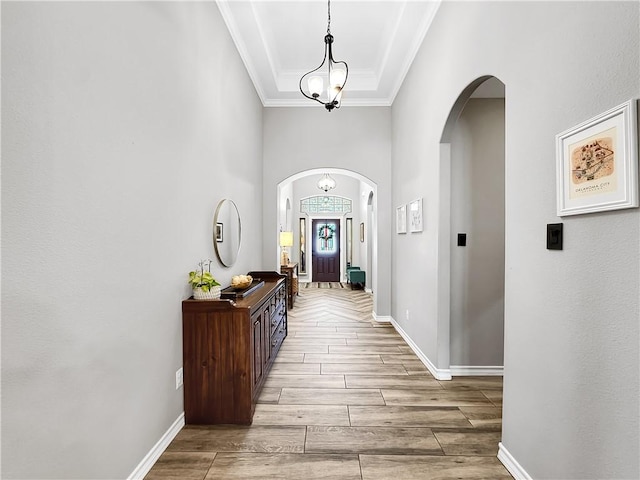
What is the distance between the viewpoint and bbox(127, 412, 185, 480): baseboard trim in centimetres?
191

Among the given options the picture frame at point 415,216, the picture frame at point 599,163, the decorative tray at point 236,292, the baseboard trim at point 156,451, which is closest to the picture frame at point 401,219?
the picture frame at point 415,216

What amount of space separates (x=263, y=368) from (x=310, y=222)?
28.9 ft

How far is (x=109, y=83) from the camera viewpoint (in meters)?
1.66

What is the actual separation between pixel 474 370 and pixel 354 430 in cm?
166

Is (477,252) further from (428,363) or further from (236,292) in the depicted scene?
(236,292)

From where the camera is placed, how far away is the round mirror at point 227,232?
327cm

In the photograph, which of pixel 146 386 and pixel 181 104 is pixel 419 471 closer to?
pixel 146 386

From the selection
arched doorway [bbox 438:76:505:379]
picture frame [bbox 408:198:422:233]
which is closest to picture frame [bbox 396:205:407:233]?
picture frame [bbox 408:198:422:233]

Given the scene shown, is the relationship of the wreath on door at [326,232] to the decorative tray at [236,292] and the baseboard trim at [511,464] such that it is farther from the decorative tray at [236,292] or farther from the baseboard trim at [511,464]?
the baseboard trim at [511,464]

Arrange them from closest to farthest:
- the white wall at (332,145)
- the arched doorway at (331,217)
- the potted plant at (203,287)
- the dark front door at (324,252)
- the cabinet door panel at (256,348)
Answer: the potted plant at (203,287) → the cabinet door panel at (256,348) → the white wall at (332,145) → the arched doorway at (331,217) → the dark front door at (324,252)

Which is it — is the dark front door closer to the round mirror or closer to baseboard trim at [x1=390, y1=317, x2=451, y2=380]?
baseboard trim at [x1=390, y1=317, x2=451, y2=380]

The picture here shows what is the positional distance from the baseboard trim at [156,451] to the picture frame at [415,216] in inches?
119

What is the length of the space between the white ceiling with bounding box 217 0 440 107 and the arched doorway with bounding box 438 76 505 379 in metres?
1.31

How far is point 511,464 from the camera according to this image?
6.60 feet
